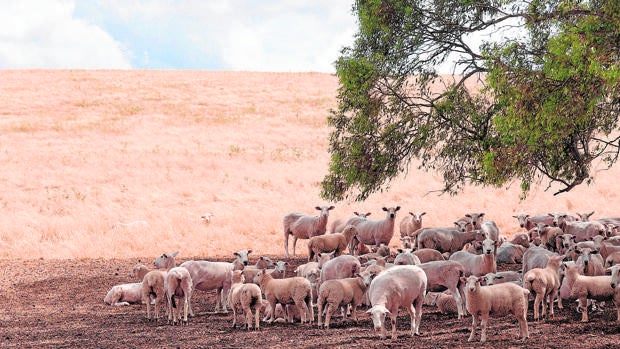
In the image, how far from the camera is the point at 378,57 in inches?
837

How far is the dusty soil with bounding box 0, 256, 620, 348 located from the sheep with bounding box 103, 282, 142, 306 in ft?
0.87

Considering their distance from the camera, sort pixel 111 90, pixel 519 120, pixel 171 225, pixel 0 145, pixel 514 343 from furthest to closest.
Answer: pixel 111 90 → pixel 0 145 → pixel 171 225 → pixel 519 120 → pixel 514 343

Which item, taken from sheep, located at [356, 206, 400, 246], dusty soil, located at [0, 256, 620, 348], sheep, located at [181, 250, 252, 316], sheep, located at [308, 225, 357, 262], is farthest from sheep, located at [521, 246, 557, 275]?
sheep, located at [181, 250, 252, 316]

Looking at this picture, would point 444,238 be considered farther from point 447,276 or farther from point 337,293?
point 337,293

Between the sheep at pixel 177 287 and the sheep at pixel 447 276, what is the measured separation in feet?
15.5

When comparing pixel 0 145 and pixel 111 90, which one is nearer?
pixel 0 145

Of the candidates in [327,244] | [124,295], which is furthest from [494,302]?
[124,295]

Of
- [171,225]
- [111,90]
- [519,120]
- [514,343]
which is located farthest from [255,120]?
[514,343]

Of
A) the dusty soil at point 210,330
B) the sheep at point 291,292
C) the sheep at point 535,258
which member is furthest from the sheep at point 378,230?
the sheep at point 291,292

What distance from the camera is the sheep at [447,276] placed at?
1470 cm

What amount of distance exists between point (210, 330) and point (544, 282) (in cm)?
620

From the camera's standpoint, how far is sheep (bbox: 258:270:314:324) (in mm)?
14219

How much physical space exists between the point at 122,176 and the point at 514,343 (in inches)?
1376

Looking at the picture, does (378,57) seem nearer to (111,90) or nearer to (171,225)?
(171,225)
